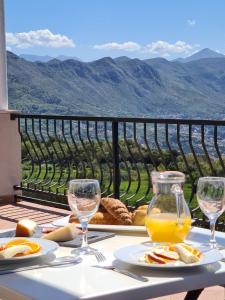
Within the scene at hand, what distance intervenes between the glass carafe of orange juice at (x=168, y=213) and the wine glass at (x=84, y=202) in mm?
147

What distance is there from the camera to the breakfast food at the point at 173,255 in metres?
1.30

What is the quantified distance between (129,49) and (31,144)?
35561mm

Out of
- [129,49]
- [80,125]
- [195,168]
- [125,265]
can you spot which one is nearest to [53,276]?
[125,265]

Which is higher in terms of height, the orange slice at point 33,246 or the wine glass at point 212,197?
the wine glass at point 212,197

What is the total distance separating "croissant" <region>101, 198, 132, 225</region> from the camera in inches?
69.3

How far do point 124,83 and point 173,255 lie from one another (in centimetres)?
1423

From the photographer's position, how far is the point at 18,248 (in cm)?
138

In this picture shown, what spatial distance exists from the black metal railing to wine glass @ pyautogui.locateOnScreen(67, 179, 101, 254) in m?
2.55

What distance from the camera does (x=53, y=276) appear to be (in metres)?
1.26

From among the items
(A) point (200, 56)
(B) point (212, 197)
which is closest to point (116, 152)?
(B) point (212, 197)

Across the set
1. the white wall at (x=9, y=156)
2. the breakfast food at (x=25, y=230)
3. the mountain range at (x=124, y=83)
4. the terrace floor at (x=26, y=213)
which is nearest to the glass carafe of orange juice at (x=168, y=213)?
the breakfast food at (x=25, y=230)

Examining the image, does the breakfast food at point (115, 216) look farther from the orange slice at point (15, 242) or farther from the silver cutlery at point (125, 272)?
the silver cutlery at point (125, 272)

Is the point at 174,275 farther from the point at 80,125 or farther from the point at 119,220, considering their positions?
the point at 80,125

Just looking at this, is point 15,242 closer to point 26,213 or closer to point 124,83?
point 26,213
